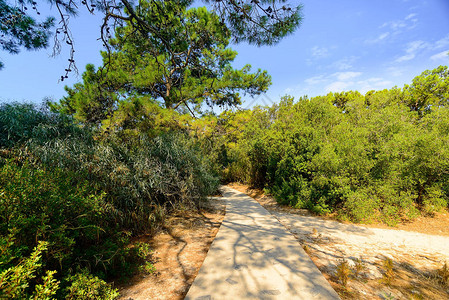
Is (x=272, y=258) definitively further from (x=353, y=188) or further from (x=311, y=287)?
(x=353, y=188)

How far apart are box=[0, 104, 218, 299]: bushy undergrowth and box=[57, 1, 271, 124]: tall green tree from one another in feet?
4.21

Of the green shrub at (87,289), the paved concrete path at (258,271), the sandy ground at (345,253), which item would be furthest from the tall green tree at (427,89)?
the green shrub at (87,289)

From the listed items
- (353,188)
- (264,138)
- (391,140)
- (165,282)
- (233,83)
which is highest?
(233,83)

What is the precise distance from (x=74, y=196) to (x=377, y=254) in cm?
513

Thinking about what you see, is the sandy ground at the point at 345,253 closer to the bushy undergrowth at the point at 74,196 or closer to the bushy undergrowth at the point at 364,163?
the bushy undergrowth at the point at 74,196

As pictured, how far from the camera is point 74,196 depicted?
2141 mm

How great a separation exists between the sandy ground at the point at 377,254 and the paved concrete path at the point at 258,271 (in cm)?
32

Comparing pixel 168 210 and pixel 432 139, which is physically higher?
pixel 432 139

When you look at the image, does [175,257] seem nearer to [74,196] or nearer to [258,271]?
[258,271]

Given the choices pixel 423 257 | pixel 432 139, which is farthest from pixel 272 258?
pixel 432 139

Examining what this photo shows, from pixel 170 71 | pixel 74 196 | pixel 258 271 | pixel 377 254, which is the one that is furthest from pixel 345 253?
pixel 170 71

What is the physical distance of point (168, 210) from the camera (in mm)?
5012

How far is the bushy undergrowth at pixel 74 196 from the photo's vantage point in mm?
1623

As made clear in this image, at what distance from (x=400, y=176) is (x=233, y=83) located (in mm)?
6983
